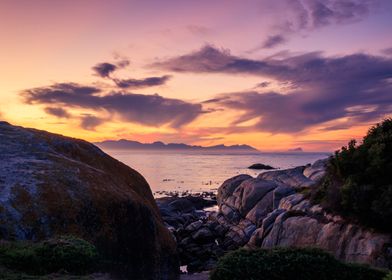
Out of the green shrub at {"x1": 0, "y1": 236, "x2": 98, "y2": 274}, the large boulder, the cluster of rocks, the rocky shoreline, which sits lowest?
the cluster of rocks

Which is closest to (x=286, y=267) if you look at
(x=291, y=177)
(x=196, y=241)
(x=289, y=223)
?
(x=289, y=223)

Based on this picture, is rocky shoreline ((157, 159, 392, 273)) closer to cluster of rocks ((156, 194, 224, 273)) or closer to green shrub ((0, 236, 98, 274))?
cluster of rocks ((156, 194, 224, 273))

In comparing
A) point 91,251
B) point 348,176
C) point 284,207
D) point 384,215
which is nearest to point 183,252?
point 284,207

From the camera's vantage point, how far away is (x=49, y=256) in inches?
549

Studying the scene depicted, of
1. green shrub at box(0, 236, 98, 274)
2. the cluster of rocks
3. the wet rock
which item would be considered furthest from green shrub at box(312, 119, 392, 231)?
the wet rock

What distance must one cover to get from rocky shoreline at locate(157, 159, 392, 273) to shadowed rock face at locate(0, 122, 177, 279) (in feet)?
12.1

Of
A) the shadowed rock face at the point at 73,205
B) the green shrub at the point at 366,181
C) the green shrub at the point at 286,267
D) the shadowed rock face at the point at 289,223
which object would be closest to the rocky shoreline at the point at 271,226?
the shadowed rock face at the point at 289,223

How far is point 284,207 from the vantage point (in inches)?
1308

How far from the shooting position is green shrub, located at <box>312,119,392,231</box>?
70.2 feet

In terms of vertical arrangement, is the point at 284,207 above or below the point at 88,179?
below

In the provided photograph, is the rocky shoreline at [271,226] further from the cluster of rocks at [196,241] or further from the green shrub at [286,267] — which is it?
the green shrub at [286,267]

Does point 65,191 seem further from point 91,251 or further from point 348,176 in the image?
point 348,176

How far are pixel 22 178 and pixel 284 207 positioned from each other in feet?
68.3

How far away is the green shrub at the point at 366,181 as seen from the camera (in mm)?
21406
